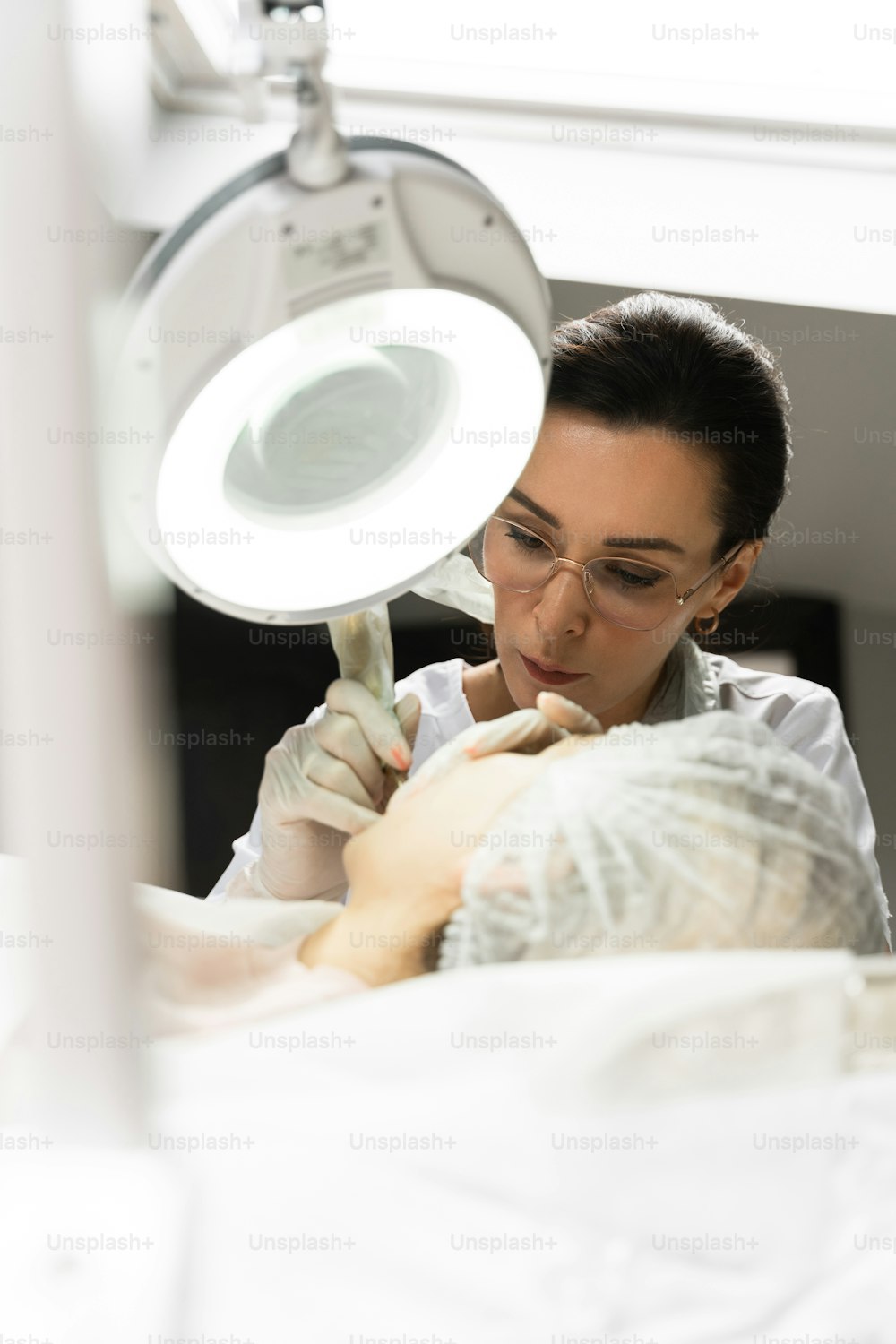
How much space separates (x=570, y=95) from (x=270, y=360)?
1.46m

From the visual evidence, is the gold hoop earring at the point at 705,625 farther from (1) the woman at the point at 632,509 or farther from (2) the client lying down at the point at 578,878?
(2) the client lying down at the point at 578,878

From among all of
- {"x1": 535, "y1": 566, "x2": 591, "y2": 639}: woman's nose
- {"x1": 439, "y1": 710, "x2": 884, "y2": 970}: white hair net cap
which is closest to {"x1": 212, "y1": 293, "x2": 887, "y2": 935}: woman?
{"x1": 535, "y1": 566, "x2": 591, "y2": 639}: woman's nose

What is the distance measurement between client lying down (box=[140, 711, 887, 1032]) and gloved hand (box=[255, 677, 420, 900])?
0.12 meters

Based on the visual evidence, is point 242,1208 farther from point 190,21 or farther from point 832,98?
point 832,98

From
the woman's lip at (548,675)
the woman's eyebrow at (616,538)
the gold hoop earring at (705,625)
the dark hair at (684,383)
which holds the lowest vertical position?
the gold hoop earring at (705,625)

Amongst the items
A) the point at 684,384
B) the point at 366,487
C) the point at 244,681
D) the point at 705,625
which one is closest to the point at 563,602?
Result: the point at 684,384

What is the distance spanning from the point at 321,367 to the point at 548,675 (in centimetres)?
74

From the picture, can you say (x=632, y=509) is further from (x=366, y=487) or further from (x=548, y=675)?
(x=366, y=487)

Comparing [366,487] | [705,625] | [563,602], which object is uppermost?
[366,487]

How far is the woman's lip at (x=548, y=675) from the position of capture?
1.42 meters

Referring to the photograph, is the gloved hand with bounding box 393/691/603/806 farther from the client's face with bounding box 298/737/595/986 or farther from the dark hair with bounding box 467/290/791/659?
the dark hair with bounding box 467/290/791/659

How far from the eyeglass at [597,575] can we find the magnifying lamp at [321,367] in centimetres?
54

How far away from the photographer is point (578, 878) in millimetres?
880

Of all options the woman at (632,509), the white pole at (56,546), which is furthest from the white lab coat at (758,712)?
the white pole at (56,546)
